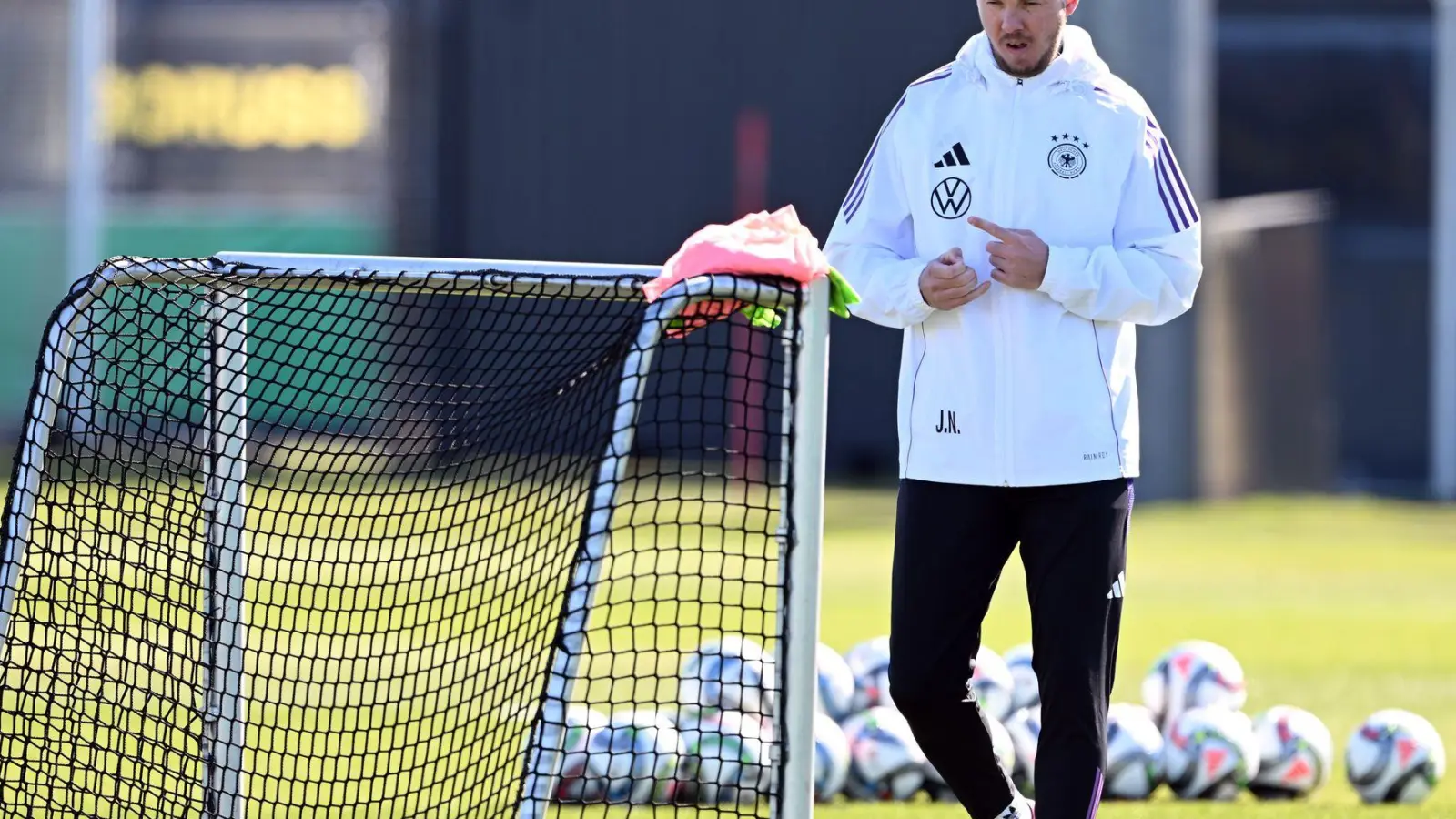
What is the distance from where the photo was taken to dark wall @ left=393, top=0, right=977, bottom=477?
2139cm

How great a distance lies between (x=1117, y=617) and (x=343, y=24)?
20.7 meters

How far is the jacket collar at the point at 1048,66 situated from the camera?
4594mm

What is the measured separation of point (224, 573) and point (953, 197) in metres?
1.84

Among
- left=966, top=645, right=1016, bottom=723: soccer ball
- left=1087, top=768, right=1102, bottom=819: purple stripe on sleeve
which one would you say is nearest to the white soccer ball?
left=966, top=645, right=1016, bottom=723: soccer ball

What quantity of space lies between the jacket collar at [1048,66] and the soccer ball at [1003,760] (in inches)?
80.0

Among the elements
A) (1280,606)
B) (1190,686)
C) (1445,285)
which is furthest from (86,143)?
(1190,686)

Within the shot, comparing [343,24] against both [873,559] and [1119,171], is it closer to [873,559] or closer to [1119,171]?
[873,559]

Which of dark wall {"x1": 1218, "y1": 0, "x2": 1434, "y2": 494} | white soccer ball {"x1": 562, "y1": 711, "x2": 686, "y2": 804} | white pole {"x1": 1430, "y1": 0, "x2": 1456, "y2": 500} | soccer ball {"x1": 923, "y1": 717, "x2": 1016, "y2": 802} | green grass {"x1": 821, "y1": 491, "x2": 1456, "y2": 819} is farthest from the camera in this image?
dark wall {"x1": 1218, "y1": 0, "x2": 1434, "y2": 494}

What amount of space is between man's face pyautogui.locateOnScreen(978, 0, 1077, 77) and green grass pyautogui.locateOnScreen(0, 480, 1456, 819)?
1.14 m

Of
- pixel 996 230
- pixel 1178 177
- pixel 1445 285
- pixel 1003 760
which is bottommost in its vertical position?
pixel 1003 760

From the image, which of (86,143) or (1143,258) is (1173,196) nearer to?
(1143,258)

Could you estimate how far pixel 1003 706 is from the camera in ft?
21.1

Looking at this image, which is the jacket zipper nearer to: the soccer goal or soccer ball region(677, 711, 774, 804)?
the soccer goal

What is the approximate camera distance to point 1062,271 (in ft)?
14.4
